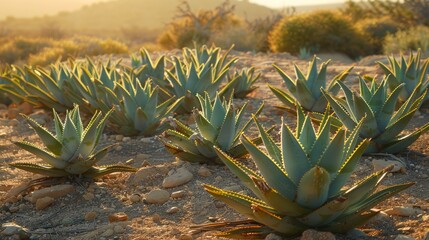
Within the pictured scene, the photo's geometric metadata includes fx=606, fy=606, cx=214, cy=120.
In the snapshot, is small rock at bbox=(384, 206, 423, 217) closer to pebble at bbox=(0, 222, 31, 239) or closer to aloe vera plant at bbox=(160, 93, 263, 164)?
aloe vera plant at bbox=(160, 93, 263, 164)

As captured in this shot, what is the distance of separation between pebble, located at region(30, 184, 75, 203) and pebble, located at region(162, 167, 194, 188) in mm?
756

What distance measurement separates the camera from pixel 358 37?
17.2m

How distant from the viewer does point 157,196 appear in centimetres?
447

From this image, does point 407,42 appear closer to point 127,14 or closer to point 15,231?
point 15,231

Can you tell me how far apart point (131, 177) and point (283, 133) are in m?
2.10

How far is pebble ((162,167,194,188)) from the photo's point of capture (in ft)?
15.6

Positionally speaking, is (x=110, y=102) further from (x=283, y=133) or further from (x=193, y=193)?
(x=283, y=133)

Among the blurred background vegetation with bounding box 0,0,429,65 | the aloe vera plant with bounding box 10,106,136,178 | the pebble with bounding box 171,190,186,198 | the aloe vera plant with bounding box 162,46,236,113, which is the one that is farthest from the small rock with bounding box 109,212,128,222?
the blurred background vegetation with bounding box 0,0,429,65

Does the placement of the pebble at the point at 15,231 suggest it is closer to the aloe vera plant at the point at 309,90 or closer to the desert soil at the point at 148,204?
the desert soil at the point at 148,204

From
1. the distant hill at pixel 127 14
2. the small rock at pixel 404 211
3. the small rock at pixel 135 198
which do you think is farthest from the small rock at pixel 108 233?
the distant hill at pixel 127 14

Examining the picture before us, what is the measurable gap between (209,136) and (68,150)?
1.14 meters

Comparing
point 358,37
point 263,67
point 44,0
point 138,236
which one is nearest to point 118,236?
point 138,236

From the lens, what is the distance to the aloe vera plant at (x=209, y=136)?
4.93m

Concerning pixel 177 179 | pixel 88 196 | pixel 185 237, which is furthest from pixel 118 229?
pixel 177 179
